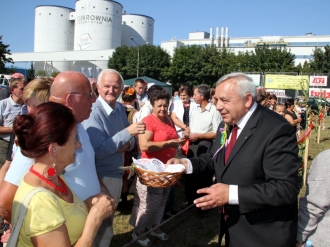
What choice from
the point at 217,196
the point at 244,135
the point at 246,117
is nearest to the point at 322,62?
the point at 246,117

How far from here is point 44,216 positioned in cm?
157

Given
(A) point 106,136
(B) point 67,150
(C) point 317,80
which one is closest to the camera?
(B) point 67,150

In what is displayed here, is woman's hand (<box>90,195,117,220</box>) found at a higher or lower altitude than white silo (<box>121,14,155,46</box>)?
lower

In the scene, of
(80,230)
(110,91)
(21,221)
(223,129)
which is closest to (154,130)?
(110,91)

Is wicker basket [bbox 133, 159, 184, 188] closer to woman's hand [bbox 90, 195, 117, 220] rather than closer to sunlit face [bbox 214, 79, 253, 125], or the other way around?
sunlit face [bbox 214, 79, 253, 125]

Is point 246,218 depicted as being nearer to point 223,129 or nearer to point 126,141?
point 223,129

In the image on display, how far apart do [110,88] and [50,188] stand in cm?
188

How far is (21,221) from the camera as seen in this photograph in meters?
1.59

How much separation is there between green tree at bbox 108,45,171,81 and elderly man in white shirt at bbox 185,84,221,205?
4720 centimetres

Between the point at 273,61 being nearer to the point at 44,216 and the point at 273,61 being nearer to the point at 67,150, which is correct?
the point at 67,150

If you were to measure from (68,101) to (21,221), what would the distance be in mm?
1250

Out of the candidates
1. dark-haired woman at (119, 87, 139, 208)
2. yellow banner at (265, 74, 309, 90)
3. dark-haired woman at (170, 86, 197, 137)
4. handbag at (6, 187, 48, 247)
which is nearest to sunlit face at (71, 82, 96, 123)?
handbag at (6, 187, 48, 247)

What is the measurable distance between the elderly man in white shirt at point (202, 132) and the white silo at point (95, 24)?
60.3 metres

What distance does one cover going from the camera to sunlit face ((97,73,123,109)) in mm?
3471
